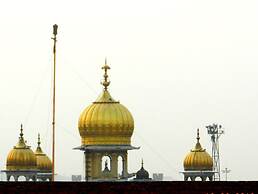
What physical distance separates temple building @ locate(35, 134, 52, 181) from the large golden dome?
11.3 m

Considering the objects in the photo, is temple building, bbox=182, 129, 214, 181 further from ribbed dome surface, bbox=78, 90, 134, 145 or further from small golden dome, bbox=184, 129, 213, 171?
ribbed dome surface, bbox=78, 90, 134, 145

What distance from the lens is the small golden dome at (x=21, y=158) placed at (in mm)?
66438

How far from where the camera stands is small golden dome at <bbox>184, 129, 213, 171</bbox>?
7012 cm

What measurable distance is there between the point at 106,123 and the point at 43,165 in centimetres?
1466

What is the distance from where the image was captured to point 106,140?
6162 cm

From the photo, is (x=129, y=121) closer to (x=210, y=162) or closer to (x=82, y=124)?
(x=82, y=124)

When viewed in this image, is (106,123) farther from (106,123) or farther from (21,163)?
(21,163)

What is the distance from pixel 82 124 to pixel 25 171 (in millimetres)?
5769

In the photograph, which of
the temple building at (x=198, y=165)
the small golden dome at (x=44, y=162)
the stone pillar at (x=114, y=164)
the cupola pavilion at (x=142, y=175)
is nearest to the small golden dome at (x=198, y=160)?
the temple building at (x=198, y=165)

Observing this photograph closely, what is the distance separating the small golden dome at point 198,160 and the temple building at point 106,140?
29.8ft

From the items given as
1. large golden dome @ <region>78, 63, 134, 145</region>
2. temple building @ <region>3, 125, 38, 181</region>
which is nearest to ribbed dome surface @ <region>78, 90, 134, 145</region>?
large golden dome @ <region>78, 63, 134, 145</region>

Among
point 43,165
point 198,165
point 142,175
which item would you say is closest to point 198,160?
point 198,165
